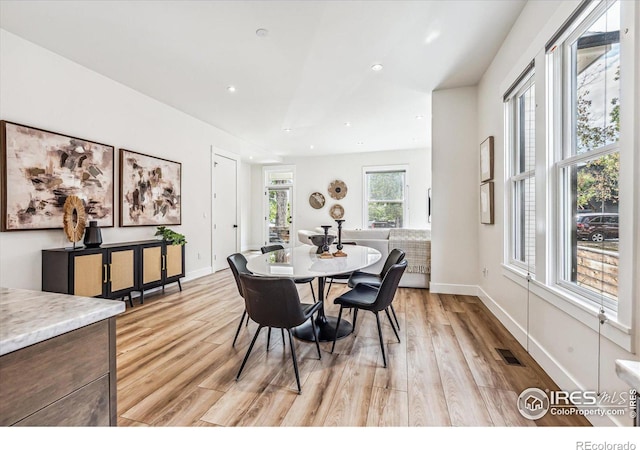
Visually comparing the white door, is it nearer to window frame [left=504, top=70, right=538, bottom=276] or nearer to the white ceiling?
the white ceiling

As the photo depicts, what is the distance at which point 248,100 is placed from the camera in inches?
166

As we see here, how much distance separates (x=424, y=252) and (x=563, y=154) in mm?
2523

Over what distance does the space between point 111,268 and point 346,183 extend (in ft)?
19.4

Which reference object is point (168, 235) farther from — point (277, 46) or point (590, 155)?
point (590, 155)

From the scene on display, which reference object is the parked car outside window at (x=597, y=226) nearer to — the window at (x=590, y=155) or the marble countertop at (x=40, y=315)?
the window at (x=590, y=155)

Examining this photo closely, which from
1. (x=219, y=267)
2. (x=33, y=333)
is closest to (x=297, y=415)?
(x=33, y=333)

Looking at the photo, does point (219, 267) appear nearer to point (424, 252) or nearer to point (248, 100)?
point (248, 100)

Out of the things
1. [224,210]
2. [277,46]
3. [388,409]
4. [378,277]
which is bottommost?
[388,409]

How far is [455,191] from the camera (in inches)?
157

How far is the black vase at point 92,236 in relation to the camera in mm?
3057

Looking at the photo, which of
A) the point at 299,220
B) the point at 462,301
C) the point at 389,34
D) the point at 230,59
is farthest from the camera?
the point at 299,220

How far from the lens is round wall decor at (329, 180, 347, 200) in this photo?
316 inches

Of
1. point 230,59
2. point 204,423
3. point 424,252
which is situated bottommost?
point 204,423

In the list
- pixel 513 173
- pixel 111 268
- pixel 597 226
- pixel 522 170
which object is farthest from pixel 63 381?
pixel 513 173
